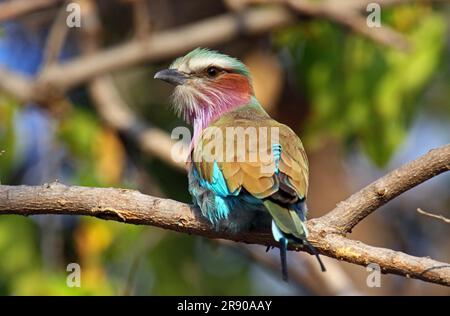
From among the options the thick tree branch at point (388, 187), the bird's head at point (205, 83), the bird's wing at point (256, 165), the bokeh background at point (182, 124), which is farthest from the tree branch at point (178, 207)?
the bokeh background at point (182, 124)

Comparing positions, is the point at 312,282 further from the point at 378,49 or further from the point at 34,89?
the point at 34,89

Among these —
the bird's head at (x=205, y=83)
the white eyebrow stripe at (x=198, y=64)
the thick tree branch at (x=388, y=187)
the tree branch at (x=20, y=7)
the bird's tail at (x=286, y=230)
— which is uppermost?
the tree branch at (x=20, y=7)

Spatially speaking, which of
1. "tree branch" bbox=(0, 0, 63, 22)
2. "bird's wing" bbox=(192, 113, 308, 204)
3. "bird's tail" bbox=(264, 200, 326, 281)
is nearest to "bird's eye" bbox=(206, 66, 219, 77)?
"bird's wing" bbox=(192, 113, 308, 204)

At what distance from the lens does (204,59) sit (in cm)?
424

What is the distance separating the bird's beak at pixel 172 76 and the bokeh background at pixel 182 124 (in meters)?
1.10

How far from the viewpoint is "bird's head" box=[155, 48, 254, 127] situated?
4.17 m

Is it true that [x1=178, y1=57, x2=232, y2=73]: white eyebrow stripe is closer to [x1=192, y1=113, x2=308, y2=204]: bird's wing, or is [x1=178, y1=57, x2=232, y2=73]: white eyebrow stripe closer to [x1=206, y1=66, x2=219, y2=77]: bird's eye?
[x1=206, y1=66, x2=219, y2=77]: bird's eye

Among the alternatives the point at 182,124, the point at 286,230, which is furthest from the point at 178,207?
the point at 182,124

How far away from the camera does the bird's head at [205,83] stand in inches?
164

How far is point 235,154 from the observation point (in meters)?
3.48

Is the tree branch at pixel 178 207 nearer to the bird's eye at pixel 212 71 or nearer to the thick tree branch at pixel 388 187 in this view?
the thick tree branch at pixel 388 187

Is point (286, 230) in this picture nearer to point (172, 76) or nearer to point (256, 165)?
point (256, 165)

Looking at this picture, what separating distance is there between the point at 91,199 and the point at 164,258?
2583 mm
